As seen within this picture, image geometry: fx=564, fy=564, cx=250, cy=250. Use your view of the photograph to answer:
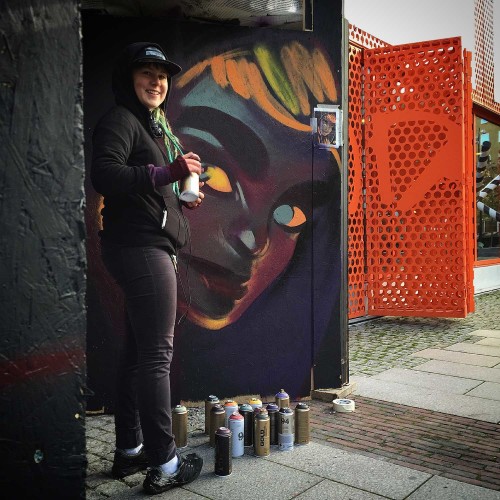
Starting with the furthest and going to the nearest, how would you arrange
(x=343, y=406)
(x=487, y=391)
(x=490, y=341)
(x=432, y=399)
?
1. (x=490, y=341)
2. (x=487, y=391)
3. (x=432, y=399)
4. (x=343, y=406)

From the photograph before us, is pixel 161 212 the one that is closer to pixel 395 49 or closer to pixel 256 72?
pixel 256 72

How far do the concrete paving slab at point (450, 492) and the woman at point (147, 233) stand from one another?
1.19 m

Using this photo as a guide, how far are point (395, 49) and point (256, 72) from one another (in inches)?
172

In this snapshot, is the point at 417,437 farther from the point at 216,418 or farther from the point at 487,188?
the point at 487,188

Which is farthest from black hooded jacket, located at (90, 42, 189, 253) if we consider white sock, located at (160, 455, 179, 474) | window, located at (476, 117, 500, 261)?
window, located at (476, 117, 500, 261)

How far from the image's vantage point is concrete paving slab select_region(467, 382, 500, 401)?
15.1 feet

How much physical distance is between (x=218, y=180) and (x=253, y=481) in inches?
83.0

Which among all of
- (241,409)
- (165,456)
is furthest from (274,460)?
(165,456)

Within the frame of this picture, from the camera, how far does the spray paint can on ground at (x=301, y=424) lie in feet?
11.4

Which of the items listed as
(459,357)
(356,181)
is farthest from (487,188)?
(459,357)

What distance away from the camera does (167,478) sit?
2840mm

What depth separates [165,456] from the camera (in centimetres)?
284

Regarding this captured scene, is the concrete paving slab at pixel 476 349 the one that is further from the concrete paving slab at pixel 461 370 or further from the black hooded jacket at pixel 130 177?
the black hooded jacket at pixel 130 177

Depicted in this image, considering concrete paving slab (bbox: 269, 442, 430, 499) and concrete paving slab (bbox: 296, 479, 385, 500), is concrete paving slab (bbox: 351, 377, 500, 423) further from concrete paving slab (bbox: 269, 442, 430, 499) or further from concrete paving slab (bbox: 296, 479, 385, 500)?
concrete paving slab (bbox: 296, 479, 385, 500)
